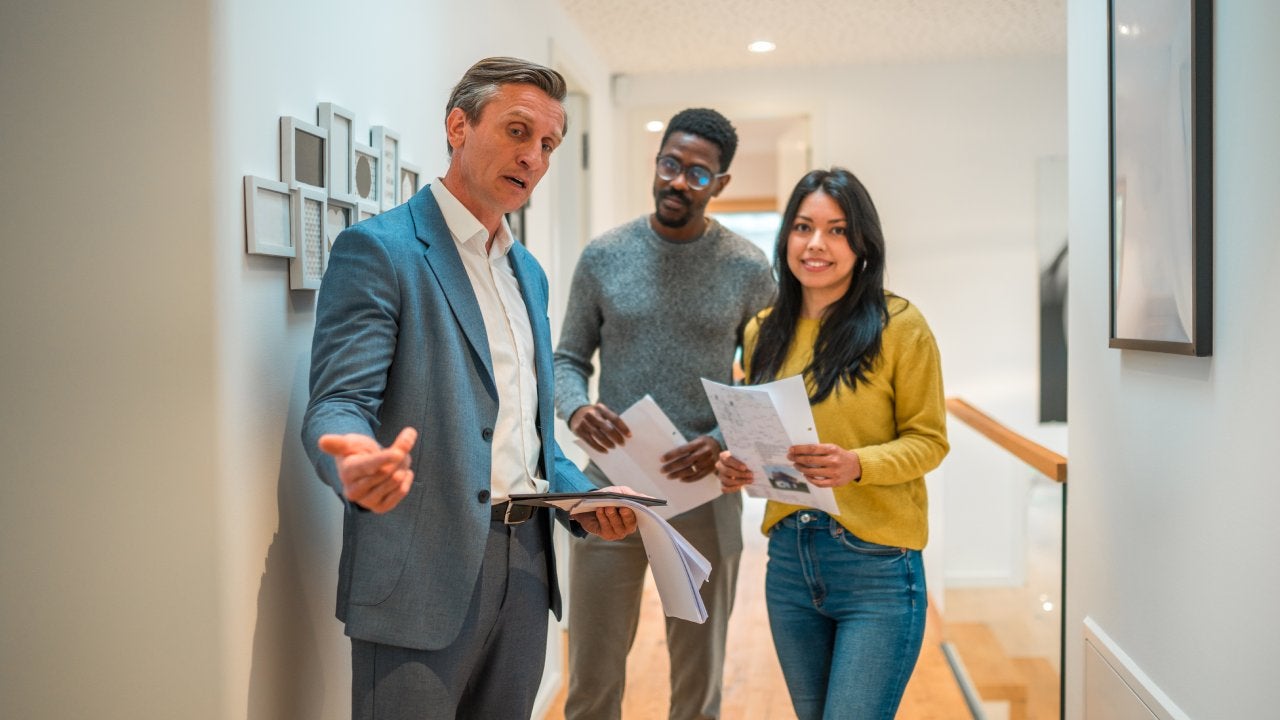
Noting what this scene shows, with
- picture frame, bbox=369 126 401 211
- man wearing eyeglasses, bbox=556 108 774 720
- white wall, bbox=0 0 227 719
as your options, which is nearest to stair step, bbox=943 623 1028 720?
man wearing eyeglasses, bbox=556 108 774 720

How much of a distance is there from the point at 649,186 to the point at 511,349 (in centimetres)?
363

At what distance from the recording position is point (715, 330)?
2223mm

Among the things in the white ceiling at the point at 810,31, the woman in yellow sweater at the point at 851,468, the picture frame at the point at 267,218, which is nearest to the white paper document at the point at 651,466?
the woman in yellow sweater at the point at 851,468

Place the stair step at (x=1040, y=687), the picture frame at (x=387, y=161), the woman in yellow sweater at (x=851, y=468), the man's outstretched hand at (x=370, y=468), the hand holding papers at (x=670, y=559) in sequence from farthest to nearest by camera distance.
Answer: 1. the stair step at (x=1040, y=687)
2. the picture frame at (x=387, y=161)
3. the woman in yellow sweater at (x=851, y=468)
4. the hand holding papers at (x=670, y=559)
5. the man's outstretched hand at (x=370, y=468)

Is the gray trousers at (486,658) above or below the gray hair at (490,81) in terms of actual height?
below

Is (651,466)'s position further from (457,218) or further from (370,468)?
(370,468)

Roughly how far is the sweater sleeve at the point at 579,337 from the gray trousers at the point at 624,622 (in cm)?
34

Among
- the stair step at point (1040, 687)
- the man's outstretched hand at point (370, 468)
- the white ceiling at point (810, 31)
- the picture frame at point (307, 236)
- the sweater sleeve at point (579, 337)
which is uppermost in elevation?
the white ceiling at point (810, 31)

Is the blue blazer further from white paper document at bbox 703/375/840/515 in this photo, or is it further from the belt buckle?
white paper document at bbox 703/375/840/515

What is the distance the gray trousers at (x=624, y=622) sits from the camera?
7.20 feet

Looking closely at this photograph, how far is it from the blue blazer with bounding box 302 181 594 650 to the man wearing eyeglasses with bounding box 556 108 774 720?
837 millimetres

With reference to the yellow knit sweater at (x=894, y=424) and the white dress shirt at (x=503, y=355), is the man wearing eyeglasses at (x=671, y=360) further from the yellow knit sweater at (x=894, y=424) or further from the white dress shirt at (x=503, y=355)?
the white dress shirt at (x=503, y=355)

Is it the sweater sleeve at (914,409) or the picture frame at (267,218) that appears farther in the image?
the sweater sleeve at (914,409)

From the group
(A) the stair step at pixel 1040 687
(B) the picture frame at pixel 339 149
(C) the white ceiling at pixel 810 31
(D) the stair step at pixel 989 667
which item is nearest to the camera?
(B) the picture frame at pixel 339 149
